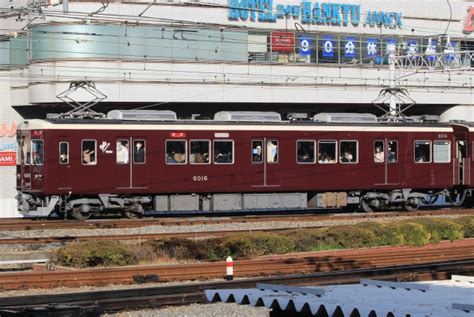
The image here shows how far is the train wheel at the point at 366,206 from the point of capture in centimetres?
3612

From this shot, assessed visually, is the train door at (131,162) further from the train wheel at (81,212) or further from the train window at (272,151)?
the train window at (272,151)

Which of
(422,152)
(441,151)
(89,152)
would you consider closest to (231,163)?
(89,152)

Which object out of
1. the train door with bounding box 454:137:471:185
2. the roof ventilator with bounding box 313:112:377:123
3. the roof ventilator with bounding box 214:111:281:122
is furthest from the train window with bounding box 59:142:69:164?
the train door with bounding box 454:137:471:185

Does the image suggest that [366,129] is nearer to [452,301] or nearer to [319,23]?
[319,23]

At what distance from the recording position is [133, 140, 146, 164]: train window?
31188 mm

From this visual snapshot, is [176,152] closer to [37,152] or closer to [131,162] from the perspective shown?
[131,162]

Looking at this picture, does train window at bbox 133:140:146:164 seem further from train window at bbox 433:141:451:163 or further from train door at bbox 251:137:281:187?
train window at bbox 433:141:451:163

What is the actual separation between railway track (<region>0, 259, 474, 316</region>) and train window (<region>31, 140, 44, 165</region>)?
1367 centimetres

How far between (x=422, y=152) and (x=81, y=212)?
13434mm

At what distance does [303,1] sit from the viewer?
169 feet

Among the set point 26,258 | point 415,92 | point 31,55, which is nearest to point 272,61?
point 415,92

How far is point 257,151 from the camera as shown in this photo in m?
32.9

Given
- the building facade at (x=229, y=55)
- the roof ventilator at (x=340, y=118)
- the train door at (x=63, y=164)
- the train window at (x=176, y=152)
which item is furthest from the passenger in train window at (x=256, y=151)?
the building facade at (x=229, y=55)

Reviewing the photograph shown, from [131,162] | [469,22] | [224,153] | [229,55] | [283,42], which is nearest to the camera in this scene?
[131,162]
